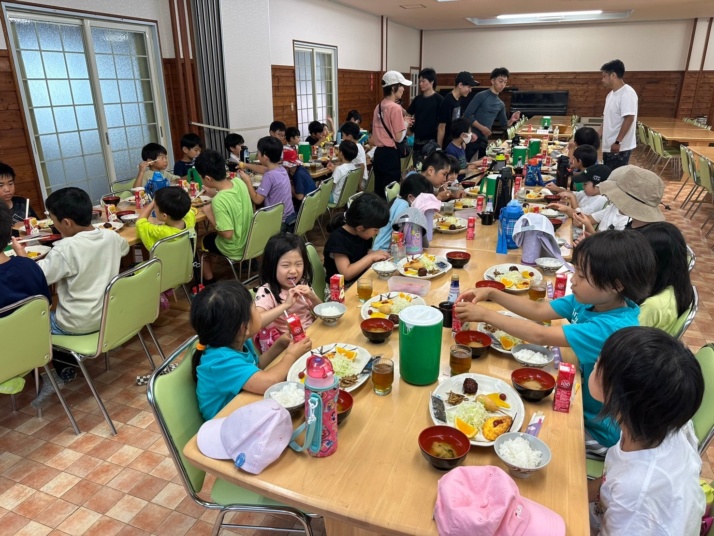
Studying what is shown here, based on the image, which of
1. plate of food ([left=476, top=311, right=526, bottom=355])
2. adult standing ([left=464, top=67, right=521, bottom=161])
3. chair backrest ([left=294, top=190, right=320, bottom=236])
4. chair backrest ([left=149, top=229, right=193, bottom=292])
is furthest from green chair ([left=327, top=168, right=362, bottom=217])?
plate of food ([left=476, top=311, right=526, bottom=355])

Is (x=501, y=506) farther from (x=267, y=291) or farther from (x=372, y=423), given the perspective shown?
(x=267, y=291)

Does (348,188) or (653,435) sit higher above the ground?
(653,435)

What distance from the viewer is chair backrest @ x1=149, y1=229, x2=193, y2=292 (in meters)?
2.92

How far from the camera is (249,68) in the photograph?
687cm

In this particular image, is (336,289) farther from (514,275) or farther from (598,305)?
(598,305)

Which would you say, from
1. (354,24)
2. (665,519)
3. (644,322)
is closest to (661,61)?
(354,24)

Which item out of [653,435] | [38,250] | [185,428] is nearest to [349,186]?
[38,250]

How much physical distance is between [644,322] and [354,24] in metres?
10.3

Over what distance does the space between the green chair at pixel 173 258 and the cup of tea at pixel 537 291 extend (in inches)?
81.5

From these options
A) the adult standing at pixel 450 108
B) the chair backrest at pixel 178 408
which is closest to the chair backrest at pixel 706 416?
the chair backrest at pixel 178 408

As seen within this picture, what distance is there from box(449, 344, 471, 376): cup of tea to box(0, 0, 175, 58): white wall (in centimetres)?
501

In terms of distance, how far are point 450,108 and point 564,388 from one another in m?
5.03

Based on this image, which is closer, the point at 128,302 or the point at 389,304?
the point at 389,304

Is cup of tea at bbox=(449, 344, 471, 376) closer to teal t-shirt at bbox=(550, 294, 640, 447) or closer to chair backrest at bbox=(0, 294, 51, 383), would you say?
teal t-shirt at bbox=(550, 294, 640, 447)
